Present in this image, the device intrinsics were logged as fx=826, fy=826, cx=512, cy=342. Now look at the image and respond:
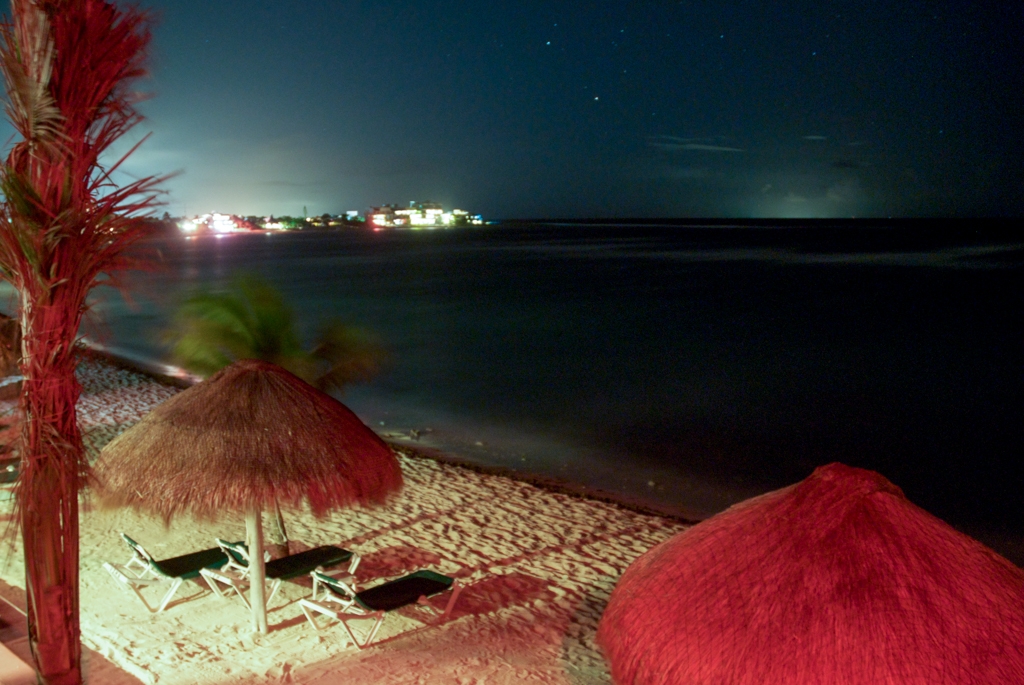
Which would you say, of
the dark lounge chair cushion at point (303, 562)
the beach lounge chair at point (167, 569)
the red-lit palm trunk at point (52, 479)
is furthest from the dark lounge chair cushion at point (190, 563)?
the red-lit palm trunk at point (52, 479)

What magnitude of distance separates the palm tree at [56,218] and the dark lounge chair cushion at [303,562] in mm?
1790

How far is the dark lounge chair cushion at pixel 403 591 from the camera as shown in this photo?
14.4 feet

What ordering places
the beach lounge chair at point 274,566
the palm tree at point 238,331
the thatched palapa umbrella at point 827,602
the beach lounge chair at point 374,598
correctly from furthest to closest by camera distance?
the palm tree at point 238,331, the beach lounge chair at point 274,566, the beach lounge chair at point 374,598, the thatched palapa umbrella at point 827,602

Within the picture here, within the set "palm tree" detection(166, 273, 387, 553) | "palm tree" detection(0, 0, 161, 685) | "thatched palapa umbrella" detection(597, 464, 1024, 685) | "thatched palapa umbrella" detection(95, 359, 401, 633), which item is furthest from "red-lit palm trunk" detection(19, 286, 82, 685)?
"palm tree" detection(166, 273, 387, 553)

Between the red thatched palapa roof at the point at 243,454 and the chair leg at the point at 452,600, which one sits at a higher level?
the red thatched palapa roof at the point at 243,454

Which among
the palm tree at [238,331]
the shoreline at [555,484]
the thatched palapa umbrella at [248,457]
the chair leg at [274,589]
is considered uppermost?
the palm tree at [238,331]

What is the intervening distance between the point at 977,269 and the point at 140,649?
56347mm

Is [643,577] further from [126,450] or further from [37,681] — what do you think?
[126,450]

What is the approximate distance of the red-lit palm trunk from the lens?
2.83 meters

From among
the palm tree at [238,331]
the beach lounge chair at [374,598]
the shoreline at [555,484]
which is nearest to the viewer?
the beach lounge chair at [374,598]

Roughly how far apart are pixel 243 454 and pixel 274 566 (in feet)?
3.26

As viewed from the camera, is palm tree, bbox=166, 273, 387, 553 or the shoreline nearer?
palm tree, bbox=166, 273, 387, 553

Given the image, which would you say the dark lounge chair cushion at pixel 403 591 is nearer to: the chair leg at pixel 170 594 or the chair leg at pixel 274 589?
the chair leg at pixel 274 589

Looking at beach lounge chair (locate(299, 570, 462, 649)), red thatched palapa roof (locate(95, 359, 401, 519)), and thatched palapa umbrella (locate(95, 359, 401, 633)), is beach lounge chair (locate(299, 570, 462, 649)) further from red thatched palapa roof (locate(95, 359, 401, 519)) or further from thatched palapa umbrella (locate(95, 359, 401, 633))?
red thatched palapa roof (locate(95, 359, 401, 519))
